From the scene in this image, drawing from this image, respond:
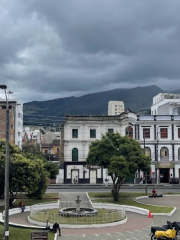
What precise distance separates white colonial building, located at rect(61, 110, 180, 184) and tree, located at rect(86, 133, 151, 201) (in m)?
18.4

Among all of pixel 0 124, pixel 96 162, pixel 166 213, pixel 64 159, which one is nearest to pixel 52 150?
pixel 0 124

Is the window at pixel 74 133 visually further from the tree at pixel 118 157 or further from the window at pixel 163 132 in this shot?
the tree at pixel 118 157

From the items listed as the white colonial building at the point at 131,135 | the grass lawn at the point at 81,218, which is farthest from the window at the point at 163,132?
the grass lawn at the point at 81,218

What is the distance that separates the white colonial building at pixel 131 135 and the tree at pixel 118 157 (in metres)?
18.4

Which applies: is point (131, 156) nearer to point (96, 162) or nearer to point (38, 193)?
point (96, 162)

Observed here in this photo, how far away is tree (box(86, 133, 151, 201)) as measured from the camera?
1532 inches

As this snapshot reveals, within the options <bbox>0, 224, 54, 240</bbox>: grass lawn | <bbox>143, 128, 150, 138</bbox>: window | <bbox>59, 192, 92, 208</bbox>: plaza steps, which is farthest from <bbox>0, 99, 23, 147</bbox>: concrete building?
<bbox>0, 224, 54, 240</bbox>: grass lawn

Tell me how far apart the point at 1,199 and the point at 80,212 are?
1497cm

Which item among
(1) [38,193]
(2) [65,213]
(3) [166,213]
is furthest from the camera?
(1) [38,193]

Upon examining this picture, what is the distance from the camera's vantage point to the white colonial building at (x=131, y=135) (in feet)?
202

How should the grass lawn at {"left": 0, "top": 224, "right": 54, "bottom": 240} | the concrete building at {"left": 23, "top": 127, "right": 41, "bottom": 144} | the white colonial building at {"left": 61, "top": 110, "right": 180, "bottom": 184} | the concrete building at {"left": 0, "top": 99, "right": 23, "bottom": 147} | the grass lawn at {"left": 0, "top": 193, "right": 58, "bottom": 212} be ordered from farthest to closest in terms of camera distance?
the concrete building at {"left": 23, "top": 127, "right": 41, "bottom": 144}, the concrete building at {"left": 0, "top": 99, "right": 23, "bottom": 147}, the white colonial building at {"left": 61, "top": 110, "right": 180, "bottom": 184}, the grass lawn at {"left": 0, "top": 193, "right": 58, "bottom": 212}, the grass lawn at {"left": 0, "top": 224, "right": 54, "bottom": 240}

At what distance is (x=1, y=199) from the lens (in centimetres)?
4088

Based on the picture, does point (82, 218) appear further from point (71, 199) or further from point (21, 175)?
point (71, 199)

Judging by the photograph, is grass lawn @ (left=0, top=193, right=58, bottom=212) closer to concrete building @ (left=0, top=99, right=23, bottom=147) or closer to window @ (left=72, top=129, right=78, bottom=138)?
window @ (left=72, top=129, right=78, bottom=138)
